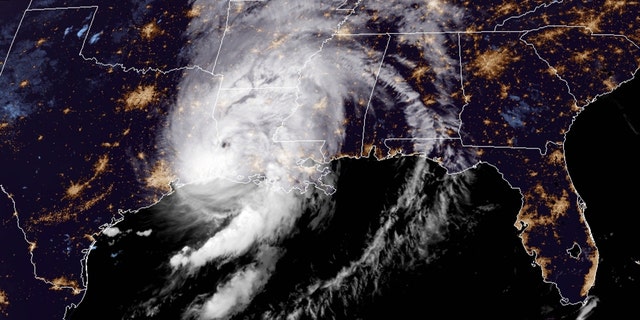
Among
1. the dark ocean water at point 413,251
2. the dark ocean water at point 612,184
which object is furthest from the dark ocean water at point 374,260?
the dark ocean water at point 612,184

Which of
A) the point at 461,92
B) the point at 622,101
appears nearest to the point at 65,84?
the point at 461,92

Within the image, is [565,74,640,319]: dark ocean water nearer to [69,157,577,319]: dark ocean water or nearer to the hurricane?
[69,157,577,319]: dark ocean water

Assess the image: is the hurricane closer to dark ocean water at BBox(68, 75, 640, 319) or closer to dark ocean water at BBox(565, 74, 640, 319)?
dark ocean water at BBox(68, 75, 640, 319)

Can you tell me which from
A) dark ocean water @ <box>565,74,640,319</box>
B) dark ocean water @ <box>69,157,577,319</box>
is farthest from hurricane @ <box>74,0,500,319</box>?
dark ocean water @ <box>565,74,640,319</box>

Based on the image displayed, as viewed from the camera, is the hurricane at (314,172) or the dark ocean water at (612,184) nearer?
the dark ocean water at (612,184)

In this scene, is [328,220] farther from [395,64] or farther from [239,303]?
[395,64]

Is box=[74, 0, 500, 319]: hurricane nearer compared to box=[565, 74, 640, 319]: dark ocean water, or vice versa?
box=[565, 74, 640, 319]: dark ocean water

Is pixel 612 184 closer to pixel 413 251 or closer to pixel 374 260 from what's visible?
pixel 413 251

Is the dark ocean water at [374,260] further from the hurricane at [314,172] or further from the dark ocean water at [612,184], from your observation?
Answer: the dark ocean water at [612,184]

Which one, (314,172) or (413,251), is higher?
(314,172)

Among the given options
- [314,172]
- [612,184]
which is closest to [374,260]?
[314,172]

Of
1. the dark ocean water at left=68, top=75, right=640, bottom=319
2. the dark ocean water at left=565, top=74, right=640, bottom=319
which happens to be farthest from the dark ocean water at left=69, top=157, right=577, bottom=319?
the dark ocean water at left=565, top=74, right=640, bottom=319

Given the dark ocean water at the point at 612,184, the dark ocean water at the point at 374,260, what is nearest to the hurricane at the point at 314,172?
the dark ocean water at the point at 374,260
